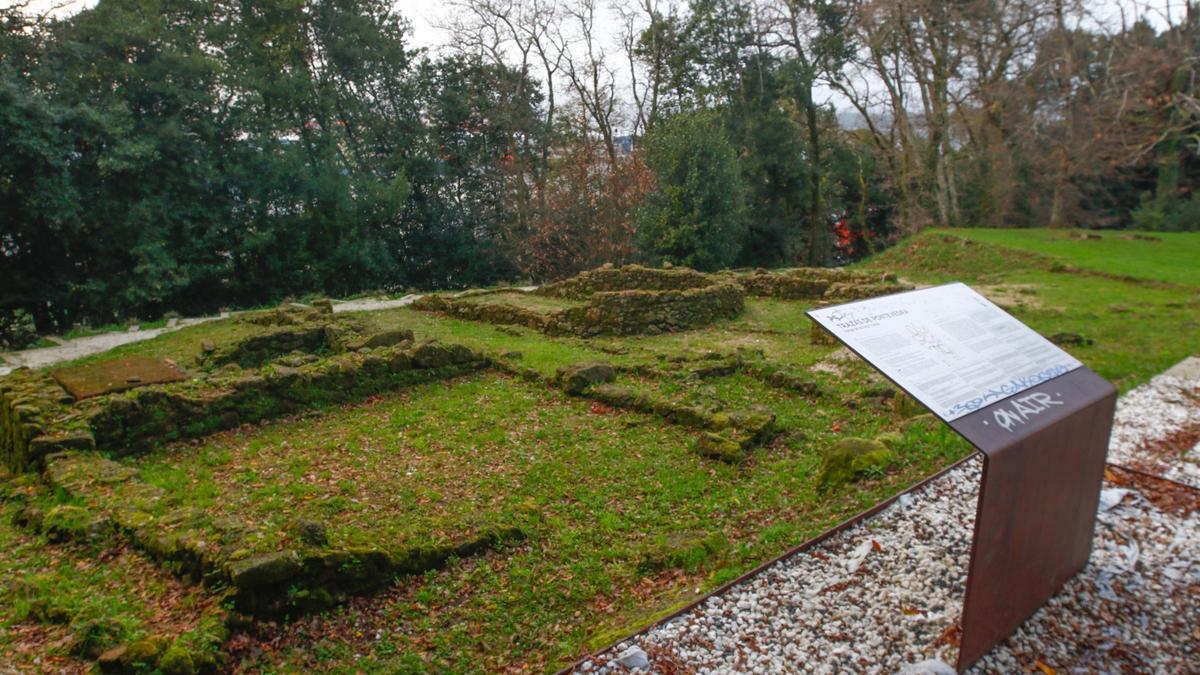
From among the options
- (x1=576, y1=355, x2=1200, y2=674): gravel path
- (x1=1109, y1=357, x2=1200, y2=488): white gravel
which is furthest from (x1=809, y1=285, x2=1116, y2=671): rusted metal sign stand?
(x1=1109, y1=357, x2=1200, y2=488): white gravel

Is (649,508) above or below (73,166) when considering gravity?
below

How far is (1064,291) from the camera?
1398 centimetres

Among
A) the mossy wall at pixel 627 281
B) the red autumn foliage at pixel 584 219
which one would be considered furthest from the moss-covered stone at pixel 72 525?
the red autumn foliage at pixel 584 219

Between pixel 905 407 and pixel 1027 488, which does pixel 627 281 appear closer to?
pixel 905 407

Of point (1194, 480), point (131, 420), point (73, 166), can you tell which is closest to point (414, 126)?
point (73, 166)

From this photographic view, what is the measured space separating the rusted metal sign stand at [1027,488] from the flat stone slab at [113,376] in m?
7.76

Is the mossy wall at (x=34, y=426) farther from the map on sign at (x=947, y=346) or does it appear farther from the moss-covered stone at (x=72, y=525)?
the map on sign at (x=947, y=346)

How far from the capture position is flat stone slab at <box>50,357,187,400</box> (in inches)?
307

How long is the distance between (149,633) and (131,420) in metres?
4.32

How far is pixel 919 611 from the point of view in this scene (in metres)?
3.61

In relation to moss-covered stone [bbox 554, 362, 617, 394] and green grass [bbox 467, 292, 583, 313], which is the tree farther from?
moss-covered stone [bbox 554, 362, 617, 394]

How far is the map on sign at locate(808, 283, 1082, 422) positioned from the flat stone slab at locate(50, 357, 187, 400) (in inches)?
305

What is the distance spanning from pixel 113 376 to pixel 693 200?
51.6 feet

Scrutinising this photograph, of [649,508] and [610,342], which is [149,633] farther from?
[610,342]
